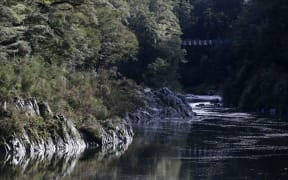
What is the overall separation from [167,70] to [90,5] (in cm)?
3551

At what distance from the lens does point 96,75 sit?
59812 millimetres

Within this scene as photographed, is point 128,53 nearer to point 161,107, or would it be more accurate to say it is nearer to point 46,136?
point 161,107

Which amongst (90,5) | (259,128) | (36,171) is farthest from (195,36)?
(36,171)

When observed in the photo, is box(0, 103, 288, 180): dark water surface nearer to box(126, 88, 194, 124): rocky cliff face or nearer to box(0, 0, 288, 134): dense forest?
box(0, 0, 288, 134): dense forest

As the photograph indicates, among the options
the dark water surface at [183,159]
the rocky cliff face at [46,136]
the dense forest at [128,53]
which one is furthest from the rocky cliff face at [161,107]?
the rocky cliff face at [46,136]

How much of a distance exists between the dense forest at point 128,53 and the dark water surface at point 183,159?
4.40 m

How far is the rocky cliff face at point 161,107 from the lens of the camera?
64825 millimetres

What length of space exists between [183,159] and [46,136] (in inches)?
289

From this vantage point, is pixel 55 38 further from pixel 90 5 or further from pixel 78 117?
pixel 90 5

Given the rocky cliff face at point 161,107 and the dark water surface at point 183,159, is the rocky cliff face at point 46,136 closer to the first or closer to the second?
the dark water surface at point 183,159

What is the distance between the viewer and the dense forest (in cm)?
4506

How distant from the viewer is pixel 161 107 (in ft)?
225

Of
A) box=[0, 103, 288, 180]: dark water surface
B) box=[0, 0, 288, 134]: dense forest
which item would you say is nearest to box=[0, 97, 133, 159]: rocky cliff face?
box=[0, 0, 288, 134]: dense forest

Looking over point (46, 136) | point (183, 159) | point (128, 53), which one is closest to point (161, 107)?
point (128, 53)
